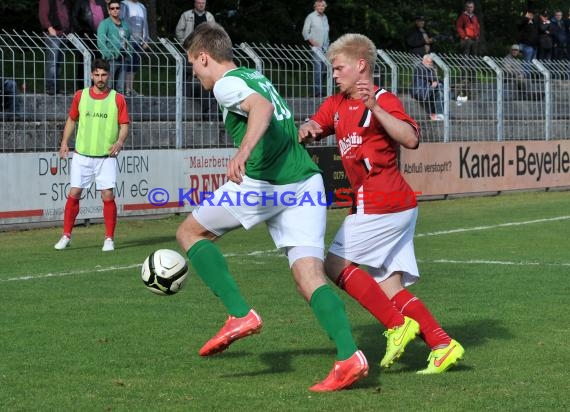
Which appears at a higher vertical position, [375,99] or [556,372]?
[375,99]

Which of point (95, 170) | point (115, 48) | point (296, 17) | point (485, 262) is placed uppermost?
point (296, 17)

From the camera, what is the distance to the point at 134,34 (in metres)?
18.5

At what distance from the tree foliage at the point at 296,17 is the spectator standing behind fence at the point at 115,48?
1323 centimetres

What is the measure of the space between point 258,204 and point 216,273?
46cm

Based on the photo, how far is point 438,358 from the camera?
22.8 feet

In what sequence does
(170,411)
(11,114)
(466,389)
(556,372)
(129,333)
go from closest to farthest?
(170,411) → (466,389) → (556,372) → (129,333) → (11,114)

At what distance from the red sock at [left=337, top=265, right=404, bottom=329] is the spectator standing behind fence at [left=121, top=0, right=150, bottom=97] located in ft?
36.6

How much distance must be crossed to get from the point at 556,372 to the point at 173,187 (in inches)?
463

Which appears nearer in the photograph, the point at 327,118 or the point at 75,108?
the point at 327,118

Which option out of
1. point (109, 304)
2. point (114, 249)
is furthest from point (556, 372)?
point (114, 249)

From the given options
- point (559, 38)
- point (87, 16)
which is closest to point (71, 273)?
point (87, 16)

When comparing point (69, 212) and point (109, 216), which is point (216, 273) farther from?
point (69, 212)

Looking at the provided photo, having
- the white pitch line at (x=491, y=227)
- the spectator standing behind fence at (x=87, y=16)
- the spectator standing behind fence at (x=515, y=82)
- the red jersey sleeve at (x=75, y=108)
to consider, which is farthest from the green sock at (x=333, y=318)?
the spectator standing behind fence at (x=515, y=82)

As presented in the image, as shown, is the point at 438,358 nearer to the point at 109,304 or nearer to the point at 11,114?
the point at 109,304
